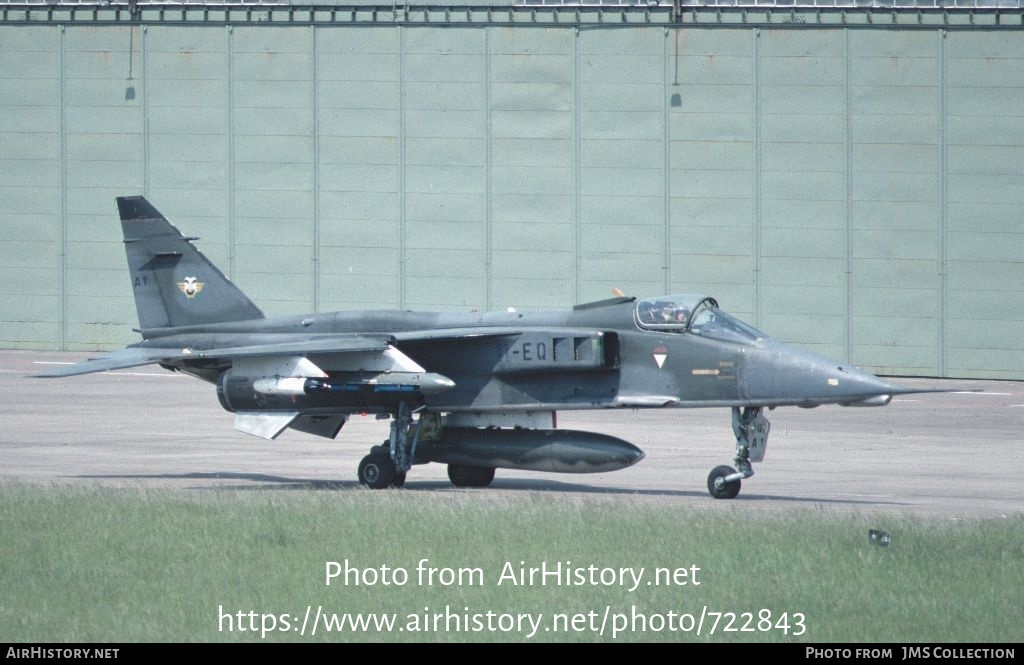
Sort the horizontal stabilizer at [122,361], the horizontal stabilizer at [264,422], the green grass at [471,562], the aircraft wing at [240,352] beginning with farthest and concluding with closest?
1. the horizontal stabilizer at [264,422]
2. the horizontal stabilizer at [122,361]
3. the aircraft wing at [240,352]
4. the green grass at [471,562]

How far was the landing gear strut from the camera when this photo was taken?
20.1m

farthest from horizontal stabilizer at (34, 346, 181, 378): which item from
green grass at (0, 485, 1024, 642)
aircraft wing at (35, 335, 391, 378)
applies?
green grass at (0, 485, 1024, 642)

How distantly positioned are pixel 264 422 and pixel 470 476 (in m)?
2.79

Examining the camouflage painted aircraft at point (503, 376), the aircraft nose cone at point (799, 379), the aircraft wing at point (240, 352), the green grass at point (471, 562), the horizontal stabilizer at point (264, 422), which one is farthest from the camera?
the horizontal stabilizer at point (264, 422)

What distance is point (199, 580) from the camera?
12.9 m

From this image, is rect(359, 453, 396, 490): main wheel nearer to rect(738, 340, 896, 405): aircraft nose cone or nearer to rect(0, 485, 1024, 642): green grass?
rect(0, 485, 1024, 642): green grass

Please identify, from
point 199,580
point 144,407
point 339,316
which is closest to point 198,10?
point 144,407

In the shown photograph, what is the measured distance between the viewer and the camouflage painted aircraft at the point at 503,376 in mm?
18656

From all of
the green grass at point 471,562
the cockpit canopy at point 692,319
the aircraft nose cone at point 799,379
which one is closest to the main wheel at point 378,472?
the green grass at point 471,562

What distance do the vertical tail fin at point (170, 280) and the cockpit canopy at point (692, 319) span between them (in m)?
5.86

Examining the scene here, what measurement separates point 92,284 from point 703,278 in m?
16.8

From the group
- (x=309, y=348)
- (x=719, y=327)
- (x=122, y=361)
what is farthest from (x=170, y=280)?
(x=719, y=327)

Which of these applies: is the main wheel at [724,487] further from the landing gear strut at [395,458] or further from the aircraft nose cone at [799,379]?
the landing gear strut at [395,458]

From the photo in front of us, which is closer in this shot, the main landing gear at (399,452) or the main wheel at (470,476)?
the main landing gear at (399,452)
